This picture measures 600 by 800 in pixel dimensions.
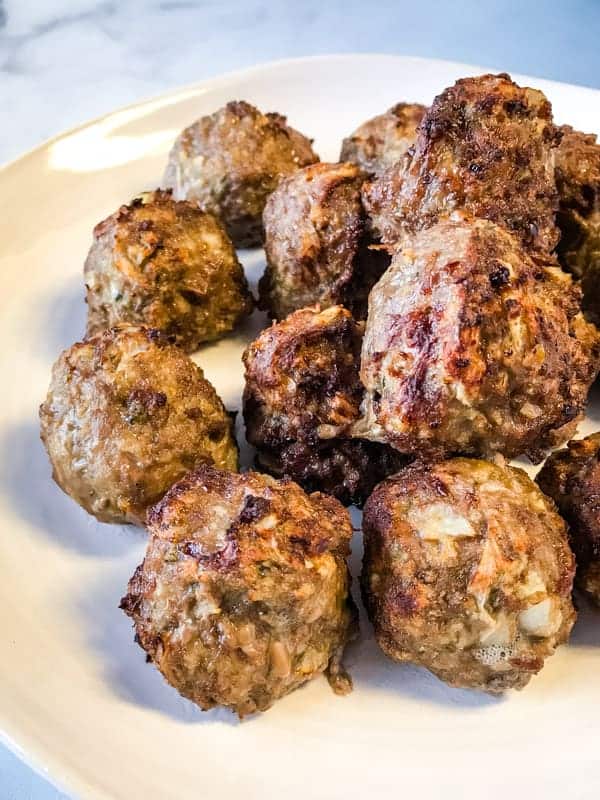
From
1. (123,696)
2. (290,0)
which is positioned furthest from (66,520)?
(290,0)

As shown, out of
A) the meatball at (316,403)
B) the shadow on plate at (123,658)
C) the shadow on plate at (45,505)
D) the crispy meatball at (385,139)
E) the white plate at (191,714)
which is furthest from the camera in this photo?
the crispy meatball at (385,139)

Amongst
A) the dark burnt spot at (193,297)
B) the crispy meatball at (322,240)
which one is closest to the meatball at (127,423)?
the dark burnt spot at (193,297)

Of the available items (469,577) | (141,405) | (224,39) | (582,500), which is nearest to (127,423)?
(141,405)

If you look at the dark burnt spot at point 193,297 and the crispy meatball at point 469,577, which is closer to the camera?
the crispy meatball at point 469,577

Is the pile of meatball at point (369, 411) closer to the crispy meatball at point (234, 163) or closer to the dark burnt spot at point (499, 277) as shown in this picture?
the dark burnt spot at point (499, 277)

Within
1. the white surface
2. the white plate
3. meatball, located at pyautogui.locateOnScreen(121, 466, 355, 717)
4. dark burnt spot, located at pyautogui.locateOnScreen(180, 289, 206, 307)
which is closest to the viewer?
meatball, located at pyautogui.locateOnScreen(121, 466, 355, 717)

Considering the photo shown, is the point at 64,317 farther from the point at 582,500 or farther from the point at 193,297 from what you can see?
the point at 582,500

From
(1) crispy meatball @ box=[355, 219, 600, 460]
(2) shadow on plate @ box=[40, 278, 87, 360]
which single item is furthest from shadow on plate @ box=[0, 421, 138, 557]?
(1) crispy meatball @ box=[355, 219, 600, 460]

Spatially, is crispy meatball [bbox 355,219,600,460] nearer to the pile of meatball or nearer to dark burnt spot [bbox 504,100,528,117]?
the pile of meatball
